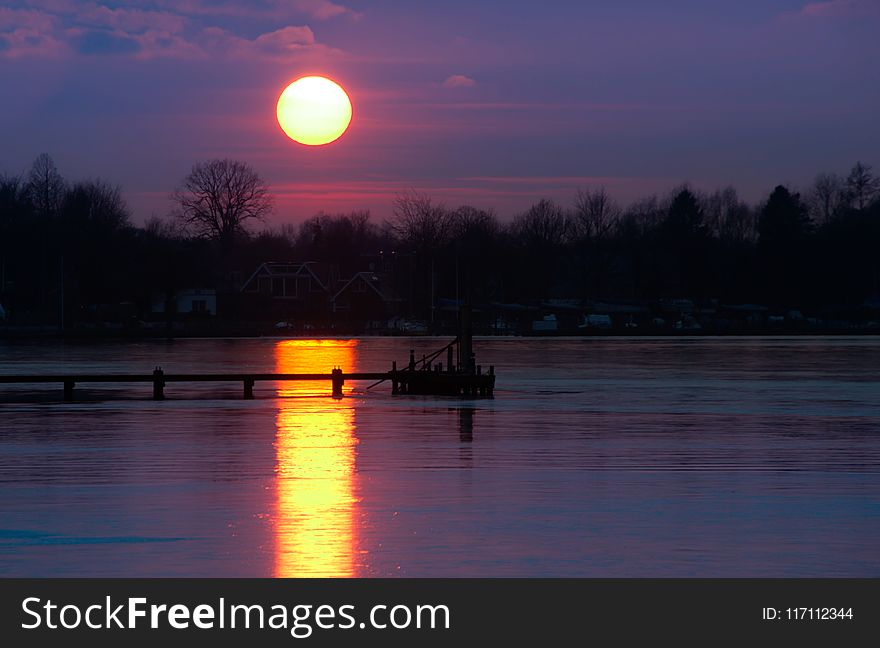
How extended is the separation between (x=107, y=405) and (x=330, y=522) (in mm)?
27562

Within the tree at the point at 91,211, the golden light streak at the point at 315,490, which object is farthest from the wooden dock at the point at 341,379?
the tree at the point at 91,211

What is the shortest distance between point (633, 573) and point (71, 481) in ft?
40.5

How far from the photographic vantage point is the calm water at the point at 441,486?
1733cm

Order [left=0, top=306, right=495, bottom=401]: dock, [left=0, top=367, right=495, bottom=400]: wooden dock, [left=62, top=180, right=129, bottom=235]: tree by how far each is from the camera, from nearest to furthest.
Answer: [left=0, top=367, right=495, bottom=400]: wooden dock
[left=0, top=306, right=495, bottom=401]: dock
[left=62, top=180, right=129, bottom=235]: tree

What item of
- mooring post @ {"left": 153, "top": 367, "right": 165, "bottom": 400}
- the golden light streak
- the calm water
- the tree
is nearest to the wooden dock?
mooring post @ {"left": 153, "top": 367, "right": 165, "bottom": 400}

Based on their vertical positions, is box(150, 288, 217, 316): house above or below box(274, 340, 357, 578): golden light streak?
below

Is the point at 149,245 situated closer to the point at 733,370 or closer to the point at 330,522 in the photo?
the point at 733,370

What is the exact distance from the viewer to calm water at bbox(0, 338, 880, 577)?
17.3 meters

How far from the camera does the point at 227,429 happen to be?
36219 mm

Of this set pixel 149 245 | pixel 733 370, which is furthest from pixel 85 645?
pixel 149 245

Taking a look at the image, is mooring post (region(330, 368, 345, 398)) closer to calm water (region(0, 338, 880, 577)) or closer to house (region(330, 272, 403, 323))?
calm water (region(0, 338, 880, 577))

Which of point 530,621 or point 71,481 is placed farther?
point 71,481

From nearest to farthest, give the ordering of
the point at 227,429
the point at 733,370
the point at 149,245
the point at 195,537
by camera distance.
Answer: the point at 195,537
the point at 227,429
the point at 733,370
the point at 149,245

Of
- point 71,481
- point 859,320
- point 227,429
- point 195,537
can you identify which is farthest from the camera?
point 859,320
